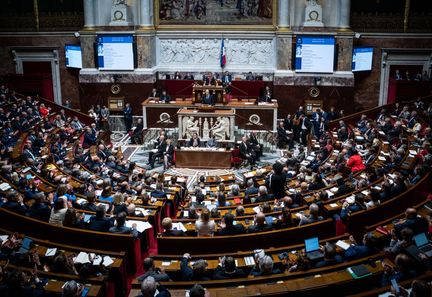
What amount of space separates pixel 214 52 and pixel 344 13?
22.2 ft

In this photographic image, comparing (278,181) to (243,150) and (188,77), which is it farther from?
(188,77)

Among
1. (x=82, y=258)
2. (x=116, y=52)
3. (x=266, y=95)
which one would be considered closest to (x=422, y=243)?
(x=82, y=258)

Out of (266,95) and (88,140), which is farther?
(266,95)

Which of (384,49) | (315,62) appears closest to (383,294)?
(315,62)

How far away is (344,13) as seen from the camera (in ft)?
74.5

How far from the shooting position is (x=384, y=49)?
915 inches

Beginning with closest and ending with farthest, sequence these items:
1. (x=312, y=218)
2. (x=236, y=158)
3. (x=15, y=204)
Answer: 1. (x=312, y=218)
2. (x=15, y=204)
3. (x=236, y=158)

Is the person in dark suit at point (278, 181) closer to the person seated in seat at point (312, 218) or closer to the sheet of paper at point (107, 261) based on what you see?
the person seated in seat at point (312, 218)

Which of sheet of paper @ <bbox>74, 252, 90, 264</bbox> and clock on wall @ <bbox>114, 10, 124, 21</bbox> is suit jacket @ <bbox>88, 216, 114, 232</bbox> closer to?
sheet of paper @ <bbox>74, 252, 90, 264</bbox>

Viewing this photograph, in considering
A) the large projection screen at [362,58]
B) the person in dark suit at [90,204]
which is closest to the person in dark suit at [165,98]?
the large projection screen at [362,58]

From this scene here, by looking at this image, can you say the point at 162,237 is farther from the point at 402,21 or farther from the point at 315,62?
the point at 402,21

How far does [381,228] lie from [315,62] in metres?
15.3

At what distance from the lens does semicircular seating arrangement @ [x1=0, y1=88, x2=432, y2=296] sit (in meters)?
7.02

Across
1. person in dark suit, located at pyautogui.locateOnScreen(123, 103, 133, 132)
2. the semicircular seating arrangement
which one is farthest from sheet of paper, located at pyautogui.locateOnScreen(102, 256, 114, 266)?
person in dark suit, located at pyautogui.locateOnScreen(123, 103, 133, 132)
